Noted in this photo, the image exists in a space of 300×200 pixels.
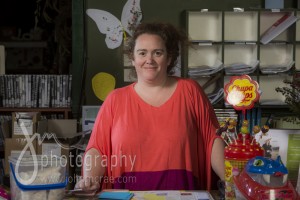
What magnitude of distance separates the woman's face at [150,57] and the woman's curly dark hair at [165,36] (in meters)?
0.04

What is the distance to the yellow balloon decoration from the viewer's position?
12.6 ft

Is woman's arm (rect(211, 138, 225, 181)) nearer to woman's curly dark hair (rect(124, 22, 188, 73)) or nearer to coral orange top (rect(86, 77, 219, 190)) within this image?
coral orange top (rect(86, 77, 219, 190))

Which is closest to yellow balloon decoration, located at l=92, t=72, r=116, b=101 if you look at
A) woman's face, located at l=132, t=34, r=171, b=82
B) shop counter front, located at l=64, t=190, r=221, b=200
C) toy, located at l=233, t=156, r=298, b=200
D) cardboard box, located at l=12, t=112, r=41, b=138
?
cardboard box, located at l=12, t=112, r=41, b=138

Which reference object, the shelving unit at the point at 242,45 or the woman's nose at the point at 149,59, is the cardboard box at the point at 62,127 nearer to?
the shelving unit at the point at 242,45

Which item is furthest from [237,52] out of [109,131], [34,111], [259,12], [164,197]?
[164,197]

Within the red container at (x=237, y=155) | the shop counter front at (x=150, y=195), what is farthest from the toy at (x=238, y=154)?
the shop counter front at (x=150, y=195)

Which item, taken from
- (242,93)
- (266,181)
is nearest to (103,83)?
(242,93)

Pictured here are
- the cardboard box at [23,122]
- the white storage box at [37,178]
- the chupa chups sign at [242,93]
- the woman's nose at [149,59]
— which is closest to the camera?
the white storage box at [37,178]

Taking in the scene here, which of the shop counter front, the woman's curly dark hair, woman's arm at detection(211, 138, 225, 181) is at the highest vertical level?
the woman's curly dark hair

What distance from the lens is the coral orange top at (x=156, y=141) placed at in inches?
73.4

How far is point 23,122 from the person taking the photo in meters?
3.54

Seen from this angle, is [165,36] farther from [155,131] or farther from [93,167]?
[93,167]

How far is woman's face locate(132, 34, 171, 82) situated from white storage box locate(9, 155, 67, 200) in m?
0.69

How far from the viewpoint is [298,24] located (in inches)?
148
